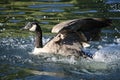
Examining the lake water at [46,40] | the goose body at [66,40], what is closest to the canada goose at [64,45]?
the goose body at [66,40]

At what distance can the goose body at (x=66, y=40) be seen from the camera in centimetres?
1283

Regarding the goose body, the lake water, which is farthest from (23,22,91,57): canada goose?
the lake water

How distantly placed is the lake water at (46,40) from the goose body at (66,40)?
29cm

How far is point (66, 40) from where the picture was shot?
13742 mm

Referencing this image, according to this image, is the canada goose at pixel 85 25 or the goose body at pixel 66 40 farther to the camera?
the goose body at pixel 66 40

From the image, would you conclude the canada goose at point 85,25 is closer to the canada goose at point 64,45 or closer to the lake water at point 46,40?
the canada goose at point 64,45

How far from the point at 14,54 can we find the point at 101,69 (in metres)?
2.82

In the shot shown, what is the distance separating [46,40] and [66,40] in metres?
2.03

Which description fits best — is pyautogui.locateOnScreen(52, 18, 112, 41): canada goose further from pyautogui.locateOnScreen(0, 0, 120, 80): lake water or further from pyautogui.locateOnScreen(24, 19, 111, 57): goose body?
pyautogui.locateOnScreen(0, 0, 120, 80): lake water

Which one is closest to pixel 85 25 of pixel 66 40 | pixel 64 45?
pixel 66 40

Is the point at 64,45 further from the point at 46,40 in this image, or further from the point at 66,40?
the point at 46,40

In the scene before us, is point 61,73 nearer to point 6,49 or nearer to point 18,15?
point 6,49

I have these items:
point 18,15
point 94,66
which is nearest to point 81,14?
point 18,15

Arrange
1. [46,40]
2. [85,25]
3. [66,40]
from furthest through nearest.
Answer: [46,40], [66,40], [85,25]
